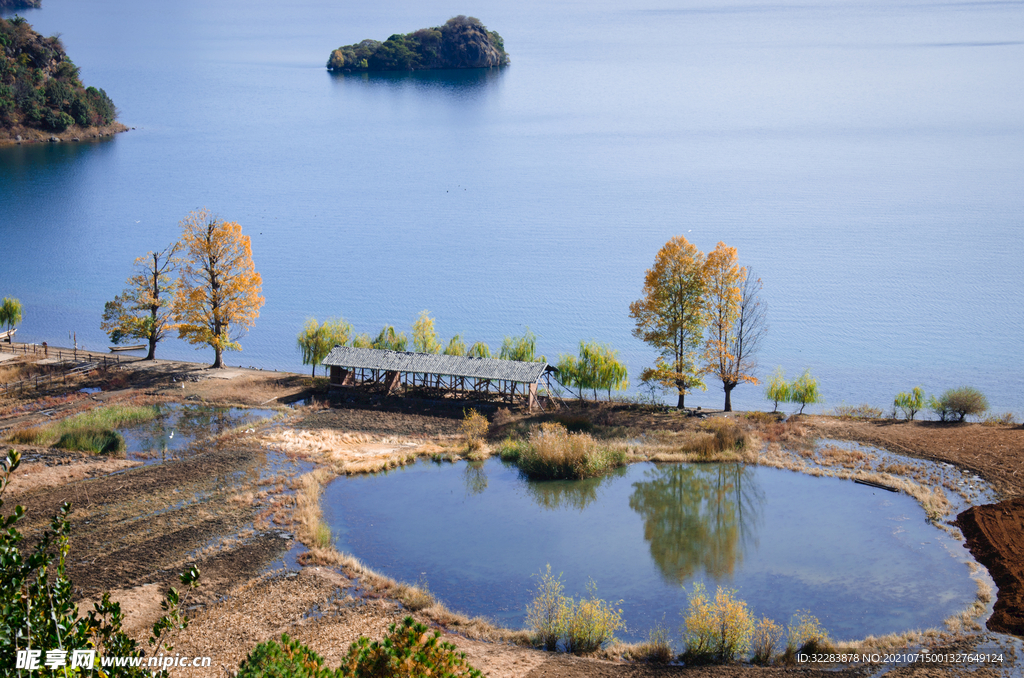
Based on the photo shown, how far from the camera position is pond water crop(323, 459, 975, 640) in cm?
2861

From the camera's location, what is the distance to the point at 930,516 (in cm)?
3412

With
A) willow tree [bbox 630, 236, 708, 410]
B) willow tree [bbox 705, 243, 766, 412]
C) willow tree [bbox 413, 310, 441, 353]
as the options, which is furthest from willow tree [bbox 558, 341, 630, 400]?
willow tree [bbox 413, 310, 441, 353]

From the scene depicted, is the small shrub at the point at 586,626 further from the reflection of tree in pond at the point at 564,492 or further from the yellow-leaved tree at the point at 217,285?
the yellow-leaved tree at the point at 217,285

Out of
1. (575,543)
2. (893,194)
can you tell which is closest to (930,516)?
(575,543)

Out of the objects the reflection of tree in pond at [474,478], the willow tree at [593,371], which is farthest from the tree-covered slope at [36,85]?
the reflection of tree in pond at [474,478]

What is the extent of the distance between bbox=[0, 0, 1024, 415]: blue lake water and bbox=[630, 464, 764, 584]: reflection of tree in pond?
1686 centimetres

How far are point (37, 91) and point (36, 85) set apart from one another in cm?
165

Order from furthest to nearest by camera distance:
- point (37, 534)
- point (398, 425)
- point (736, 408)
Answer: point (736, 408)
point (398, 425)
point (37, 534)

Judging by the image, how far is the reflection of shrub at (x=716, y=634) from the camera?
953 inches

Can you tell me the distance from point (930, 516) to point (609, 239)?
6242 centimetres

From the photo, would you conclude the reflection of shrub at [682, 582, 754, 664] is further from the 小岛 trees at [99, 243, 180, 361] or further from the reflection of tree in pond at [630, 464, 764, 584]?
the 小岛 trees at [99, 243, 180, 361]

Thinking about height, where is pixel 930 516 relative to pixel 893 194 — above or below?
below

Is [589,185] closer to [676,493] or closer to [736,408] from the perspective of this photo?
[736,408]

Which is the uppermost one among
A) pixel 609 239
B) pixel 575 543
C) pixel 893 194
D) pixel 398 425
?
pixel 893 194
